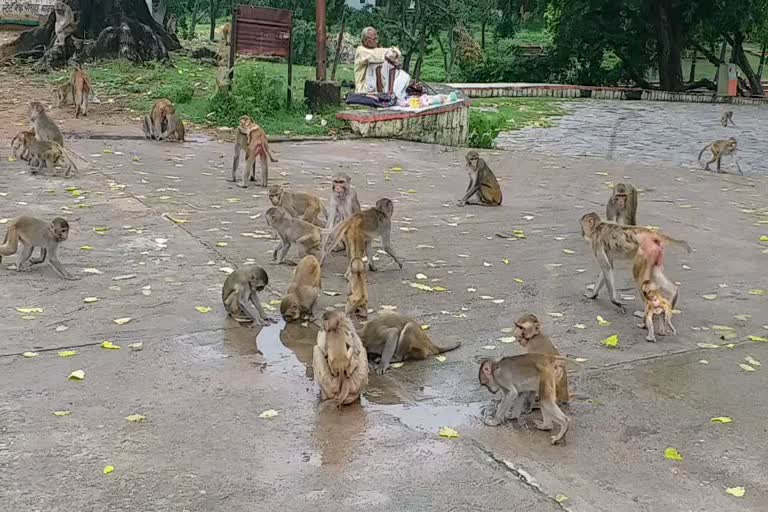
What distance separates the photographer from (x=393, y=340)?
239 inches

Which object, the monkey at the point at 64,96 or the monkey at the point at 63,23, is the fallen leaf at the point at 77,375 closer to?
the monkey at the point at 64,96

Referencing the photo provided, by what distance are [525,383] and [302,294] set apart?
2289 millimetres

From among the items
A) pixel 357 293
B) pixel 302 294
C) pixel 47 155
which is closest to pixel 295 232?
pixel 302 294

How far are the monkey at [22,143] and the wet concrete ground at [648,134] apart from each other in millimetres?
9051

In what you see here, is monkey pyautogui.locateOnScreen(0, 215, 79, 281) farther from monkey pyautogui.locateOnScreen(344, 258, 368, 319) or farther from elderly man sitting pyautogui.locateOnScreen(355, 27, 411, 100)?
elderly man sitting pyautogui.locateOnScreen(355, 27, 411, 100)

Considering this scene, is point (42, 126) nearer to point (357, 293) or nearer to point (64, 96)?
point (64, 96)

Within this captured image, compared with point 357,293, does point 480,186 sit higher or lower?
higher

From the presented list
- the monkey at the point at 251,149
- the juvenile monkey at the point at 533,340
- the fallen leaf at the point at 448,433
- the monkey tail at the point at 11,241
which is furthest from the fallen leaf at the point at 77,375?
the monkey at the point at 251,149

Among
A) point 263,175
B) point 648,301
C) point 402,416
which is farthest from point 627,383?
point 263,175

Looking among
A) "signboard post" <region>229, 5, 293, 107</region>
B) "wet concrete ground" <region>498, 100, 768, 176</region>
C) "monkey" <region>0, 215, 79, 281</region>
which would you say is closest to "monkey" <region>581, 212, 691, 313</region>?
"monkey" <region>0, 215, 79, 281</region>

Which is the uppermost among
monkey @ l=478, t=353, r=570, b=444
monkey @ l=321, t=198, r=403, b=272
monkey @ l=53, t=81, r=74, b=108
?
monkey @ l=53, t=81, r=74, b=108

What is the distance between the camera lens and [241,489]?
14.7 ft

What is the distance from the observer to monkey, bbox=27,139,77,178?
11.4 meters

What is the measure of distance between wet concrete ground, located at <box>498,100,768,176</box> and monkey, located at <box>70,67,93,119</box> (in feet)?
25.0
